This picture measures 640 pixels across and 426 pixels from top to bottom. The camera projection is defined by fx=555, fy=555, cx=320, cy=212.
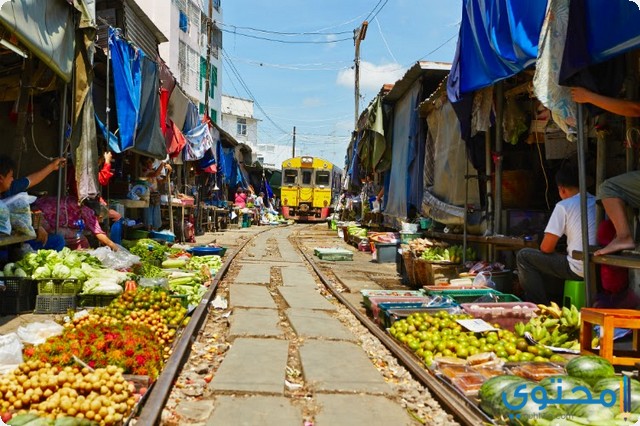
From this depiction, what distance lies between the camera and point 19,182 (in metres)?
6.79

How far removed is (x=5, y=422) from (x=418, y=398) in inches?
103

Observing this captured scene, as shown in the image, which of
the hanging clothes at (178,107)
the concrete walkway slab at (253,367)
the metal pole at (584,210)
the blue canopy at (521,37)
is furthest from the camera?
the hanging clothes at (178,107)

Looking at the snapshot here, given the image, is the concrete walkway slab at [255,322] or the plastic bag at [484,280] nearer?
the concrete walkway slab at [255,322]

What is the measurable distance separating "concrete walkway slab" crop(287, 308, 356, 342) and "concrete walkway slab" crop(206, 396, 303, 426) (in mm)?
2010

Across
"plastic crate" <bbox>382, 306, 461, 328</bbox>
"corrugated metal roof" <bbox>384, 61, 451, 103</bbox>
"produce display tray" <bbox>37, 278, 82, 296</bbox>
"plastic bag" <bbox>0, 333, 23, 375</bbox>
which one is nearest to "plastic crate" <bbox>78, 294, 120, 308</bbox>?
"produce display tray" <bbox>37, 278, 82, 296</bbox>

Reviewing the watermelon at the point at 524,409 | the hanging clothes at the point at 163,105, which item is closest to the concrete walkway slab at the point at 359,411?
the watermelon at the point at 524,409

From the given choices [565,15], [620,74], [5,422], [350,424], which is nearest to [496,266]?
[620,74]

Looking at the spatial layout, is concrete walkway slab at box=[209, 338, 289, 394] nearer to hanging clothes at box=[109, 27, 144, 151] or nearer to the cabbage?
the cabbage

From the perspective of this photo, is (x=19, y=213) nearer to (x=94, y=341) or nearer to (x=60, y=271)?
(x=60, y=271)

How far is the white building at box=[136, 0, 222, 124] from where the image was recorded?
2820 centimetres

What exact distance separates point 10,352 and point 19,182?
11.7 ft

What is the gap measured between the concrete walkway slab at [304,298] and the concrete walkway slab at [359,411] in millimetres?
3514

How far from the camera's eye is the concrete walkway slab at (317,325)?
5.89 m

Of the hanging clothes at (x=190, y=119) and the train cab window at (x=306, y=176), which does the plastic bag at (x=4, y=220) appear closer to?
the hanging clothes at (x=190, y=119)
